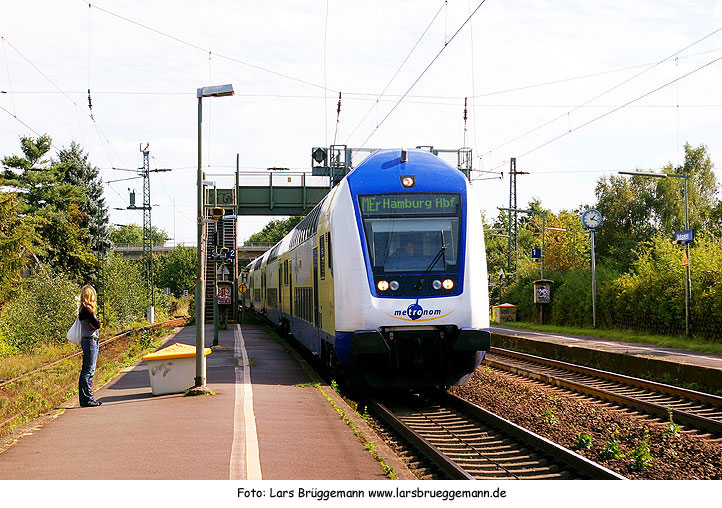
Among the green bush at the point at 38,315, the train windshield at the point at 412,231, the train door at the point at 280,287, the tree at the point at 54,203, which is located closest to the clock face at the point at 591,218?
the train door at the point at 280,287

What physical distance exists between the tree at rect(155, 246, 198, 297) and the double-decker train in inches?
3165

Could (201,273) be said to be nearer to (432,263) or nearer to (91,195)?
(432,263)

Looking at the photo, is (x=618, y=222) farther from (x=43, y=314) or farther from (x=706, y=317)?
(x=43, y=314)

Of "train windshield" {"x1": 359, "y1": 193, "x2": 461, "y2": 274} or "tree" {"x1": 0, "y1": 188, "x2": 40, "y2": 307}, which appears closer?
"train windshield" {"x1": 359, "y1": 193, "x2": 461, "y2": 274}

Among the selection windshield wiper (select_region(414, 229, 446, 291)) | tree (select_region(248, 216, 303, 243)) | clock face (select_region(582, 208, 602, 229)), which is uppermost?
tree (select_region(248, 216, 303, 243))

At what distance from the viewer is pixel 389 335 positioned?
12453 millimetres

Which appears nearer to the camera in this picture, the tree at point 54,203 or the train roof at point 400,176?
the train roof at point 400,176

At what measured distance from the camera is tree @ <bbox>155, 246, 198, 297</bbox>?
9244 cm

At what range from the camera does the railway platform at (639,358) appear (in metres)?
15.6

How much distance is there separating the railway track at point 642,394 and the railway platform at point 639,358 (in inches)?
42.1

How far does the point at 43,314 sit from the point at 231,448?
26346 mm

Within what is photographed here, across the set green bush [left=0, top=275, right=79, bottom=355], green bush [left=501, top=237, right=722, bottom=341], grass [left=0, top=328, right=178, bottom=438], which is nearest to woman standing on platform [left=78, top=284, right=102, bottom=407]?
grass [left=0, top=328, right=178, bottom=438]

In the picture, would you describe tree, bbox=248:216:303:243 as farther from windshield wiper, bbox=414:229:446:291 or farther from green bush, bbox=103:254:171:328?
windshield wiper, bbox=414:229:446:291

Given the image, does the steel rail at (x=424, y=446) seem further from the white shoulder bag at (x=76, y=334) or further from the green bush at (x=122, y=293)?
the green bush at (x=122, y=293)
